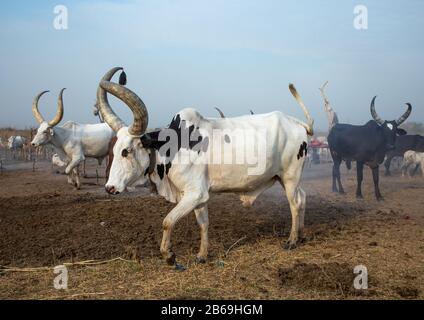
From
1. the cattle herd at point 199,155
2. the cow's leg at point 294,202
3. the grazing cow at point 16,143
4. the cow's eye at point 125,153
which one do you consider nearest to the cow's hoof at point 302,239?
the cattle herd at point 199,155

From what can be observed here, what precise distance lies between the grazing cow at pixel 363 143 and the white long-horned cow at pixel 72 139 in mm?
6775

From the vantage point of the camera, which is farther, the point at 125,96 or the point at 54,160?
the point at 54,160

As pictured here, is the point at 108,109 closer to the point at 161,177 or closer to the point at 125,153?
the point at 125,153

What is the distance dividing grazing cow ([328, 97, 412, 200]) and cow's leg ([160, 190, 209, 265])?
6883 mm

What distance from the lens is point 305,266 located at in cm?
470

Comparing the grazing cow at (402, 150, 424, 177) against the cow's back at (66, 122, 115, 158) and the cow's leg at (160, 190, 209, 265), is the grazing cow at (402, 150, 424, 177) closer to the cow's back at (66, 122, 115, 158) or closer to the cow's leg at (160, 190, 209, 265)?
the cow's back at (66, 122, 115, 158)

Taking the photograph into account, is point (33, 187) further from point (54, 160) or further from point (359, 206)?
point (359, 206)

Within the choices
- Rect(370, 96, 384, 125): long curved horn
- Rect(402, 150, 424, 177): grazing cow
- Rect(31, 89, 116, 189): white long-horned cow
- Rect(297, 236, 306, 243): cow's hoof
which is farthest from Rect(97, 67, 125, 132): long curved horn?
Rect(402, 150, 424, 177): grazing cow

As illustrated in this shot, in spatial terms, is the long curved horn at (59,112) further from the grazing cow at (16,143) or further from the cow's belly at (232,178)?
the grazing cow at (16,143)

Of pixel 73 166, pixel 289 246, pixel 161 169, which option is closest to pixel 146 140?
pixel 161 169

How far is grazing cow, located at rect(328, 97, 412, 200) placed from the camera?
35.9ft

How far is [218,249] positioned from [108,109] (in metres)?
2.28
